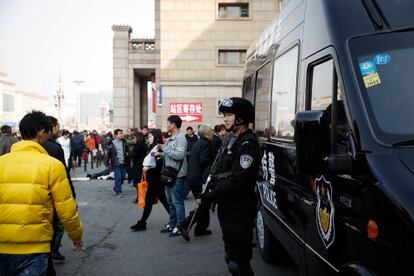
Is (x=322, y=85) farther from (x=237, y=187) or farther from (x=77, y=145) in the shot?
(x=77, y=145)

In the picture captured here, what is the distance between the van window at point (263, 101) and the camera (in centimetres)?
547

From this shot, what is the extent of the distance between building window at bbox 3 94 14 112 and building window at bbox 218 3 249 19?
420ft

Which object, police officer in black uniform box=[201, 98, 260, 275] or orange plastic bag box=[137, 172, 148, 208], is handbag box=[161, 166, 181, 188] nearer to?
orange plastic bag box=[137, 172, 148, 208]

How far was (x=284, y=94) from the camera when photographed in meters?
4.60

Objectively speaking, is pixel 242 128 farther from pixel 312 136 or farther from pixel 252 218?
pixel 312 136

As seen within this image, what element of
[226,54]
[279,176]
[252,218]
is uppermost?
[226,54]

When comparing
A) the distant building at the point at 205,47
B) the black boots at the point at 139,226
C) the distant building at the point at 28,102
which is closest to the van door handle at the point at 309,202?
the black boots at the point at 139,226

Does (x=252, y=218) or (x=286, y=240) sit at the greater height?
(x=252, y=218)

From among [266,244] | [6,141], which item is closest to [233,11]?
[6,141]

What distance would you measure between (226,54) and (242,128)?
2330cm

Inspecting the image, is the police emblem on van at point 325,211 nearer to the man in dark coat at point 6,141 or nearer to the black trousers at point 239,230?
the black trousers at point 239,230

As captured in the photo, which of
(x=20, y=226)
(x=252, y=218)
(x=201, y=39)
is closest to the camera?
(x=20, y=226)

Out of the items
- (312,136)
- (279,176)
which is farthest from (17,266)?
(279,176)

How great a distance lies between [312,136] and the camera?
253 cm
